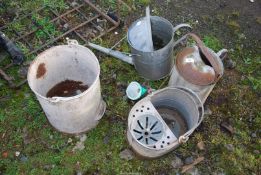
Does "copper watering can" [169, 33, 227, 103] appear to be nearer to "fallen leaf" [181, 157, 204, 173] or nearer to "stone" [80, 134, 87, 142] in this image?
"fallen leaf" [181, 157, 204, 173]

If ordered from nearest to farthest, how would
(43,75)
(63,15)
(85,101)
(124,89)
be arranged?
(85,101), (43,75), (124,89), (63,15)

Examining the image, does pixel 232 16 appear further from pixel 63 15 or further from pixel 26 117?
pixel 26 117

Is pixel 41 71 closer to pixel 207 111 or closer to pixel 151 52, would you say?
pixel 151 52

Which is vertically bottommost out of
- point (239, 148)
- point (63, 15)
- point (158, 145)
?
point (239, 148)

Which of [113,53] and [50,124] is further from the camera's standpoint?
[113,53]

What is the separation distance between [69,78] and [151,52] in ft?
2.81

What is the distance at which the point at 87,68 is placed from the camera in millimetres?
3189

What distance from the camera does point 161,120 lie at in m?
3.09

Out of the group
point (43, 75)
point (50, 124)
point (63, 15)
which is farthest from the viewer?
point (63, 15)

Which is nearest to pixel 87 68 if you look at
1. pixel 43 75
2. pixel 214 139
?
pixel 43 75

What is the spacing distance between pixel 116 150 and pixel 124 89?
665 millimetres

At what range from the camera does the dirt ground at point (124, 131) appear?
310 centimetres

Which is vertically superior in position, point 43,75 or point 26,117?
point 43,75

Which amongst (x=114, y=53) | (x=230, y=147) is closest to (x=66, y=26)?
(x=114, y=53)
